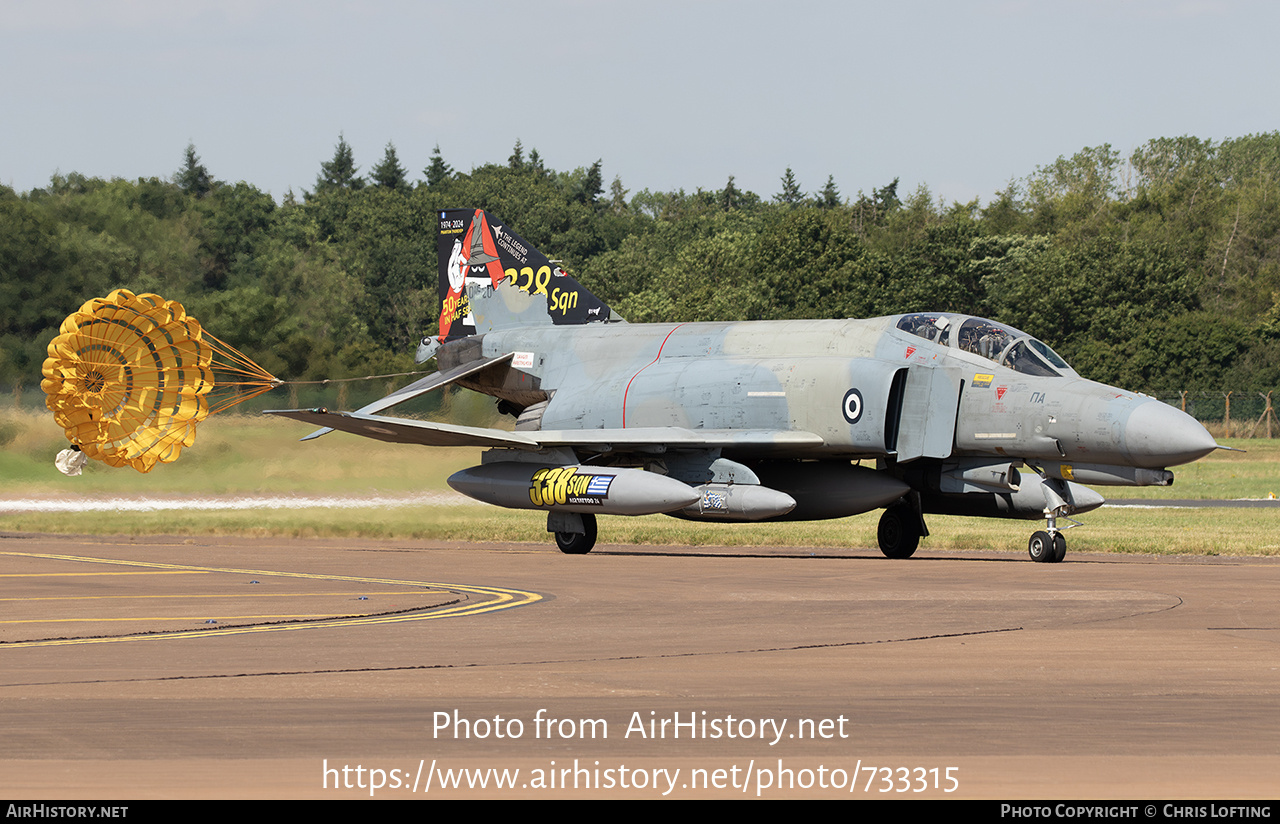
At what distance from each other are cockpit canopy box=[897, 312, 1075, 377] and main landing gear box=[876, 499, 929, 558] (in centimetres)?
227

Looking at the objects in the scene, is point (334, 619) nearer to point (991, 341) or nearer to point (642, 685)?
point (642, 685)

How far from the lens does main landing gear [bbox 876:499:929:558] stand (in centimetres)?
1972

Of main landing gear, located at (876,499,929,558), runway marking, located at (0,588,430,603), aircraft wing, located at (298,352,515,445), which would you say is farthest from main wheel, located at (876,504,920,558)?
runway marking, located at (0,588,430,603)

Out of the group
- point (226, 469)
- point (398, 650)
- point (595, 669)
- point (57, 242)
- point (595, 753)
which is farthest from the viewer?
point (57, 242)

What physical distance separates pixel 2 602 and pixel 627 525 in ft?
45.4

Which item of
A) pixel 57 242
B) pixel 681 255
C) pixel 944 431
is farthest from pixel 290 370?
pixel 681 255

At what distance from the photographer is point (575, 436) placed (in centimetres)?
2045

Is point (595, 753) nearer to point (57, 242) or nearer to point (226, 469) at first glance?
point (226, 469)

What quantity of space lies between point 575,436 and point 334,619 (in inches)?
349

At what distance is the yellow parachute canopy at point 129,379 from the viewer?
19.8m

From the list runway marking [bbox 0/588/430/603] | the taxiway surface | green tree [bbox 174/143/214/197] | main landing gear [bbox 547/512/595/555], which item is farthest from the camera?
green tree [bbox 174/143/214/197]

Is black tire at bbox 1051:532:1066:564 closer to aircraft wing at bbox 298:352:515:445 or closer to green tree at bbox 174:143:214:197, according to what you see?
aircraft wing at bbox 298:352:515:445

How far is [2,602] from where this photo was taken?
13.1 meters

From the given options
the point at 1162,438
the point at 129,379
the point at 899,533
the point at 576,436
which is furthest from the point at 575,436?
the point at 1162,438
